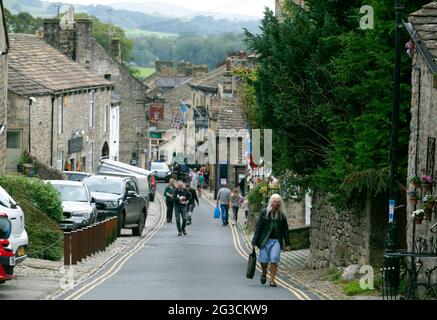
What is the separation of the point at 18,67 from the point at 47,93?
4234 mm

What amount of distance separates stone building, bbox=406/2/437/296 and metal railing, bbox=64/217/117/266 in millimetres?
7897

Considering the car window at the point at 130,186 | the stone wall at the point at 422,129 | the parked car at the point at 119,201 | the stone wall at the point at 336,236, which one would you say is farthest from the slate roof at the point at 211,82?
the stone wall at the point at 422,129

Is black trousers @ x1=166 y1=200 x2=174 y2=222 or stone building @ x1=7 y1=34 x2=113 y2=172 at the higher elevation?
stone building @ x1=7 y1=34 x2=113 y2=172

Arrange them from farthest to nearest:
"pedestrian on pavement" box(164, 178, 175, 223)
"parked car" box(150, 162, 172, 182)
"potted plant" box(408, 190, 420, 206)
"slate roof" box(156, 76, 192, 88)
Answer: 1. "slate roof" box(156, 76, 192, 88)
2. "parked car" box(150, 162, 172, 182)
3. "pedestrian on pavement" box(164, 178, 175, 223)
4. "potted plant" box(408, 190, 420, 206)

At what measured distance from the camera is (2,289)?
1984 cm

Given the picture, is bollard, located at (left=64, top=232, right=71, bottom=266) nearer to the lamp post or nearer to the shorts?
the shorts

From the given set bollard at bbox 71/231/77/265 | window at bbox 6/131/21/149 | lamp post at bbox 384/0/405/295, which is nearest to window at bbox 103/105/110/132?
window at bbox 6/131/21/149

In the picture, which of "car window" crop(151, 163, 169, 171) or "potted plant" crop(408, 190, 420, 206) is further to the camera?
"car window" crop(151, 163, 169, 171)

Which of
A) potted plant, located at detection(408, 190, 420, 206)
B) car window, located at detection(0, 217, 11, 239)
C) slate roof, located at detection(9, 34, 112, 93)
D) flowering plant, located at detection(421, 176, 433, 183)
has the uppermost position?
slate roof, located at detection(9, 34, 112, 93)

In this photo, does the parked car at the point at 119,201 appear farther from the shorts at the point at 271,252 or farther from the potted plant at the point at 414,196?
the potted plant at the point at 414,196

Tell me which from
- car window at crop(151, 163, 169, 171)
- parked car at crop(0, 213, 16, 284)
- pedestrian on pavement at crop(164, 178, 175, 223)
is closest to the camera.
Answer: parked car at crop(0, 213, 16, 284)

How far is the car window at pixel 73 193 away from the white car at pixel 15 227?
12.9 metres

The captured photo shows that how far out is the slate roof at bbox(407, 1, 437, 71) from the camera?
65.3ft

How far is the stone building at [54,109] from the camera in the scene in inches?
2010
